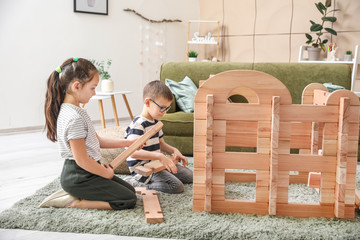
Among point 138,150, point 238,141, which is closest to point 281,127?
point 238,141

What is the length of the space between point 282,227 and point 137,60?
13.4 feet

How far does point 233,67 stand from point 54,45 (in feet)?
7.64

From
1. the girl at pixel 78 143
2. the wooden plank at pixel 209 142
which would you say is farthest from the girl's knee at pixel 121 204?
the wooden plank at pixel 209 142

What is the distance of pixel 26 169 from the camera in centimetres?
274

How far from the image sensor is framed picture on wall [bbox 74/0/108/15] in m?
4.66

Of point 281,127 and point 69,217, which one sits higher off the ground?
point 281,127

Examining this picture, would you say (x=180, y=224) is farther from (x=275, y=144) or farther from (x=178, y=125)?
(x=178, y=125)

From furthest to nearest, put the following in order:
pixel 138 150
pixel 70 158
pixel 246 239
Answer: pixel 138 150
pixel 70 158
pixel 246 239

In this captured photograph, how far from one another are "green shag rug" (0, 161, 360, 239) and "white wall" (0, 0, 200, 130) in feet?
7.97

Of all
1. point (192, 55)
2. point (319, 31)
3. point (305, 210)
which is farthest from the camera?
point (192, 55)

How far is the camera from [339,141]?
1.67m

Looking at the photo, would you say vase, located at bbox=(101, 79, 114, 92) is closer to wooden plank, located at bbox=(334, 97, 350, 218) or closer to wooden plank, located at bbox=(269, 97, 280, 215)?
wooden plank, located at bbox=(269, 97, 280, 215)

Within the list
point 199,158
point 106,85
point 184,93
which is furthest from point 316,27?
point 199,158

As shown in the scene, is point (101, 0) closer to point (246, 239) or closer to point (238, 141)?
point (238, 141)
